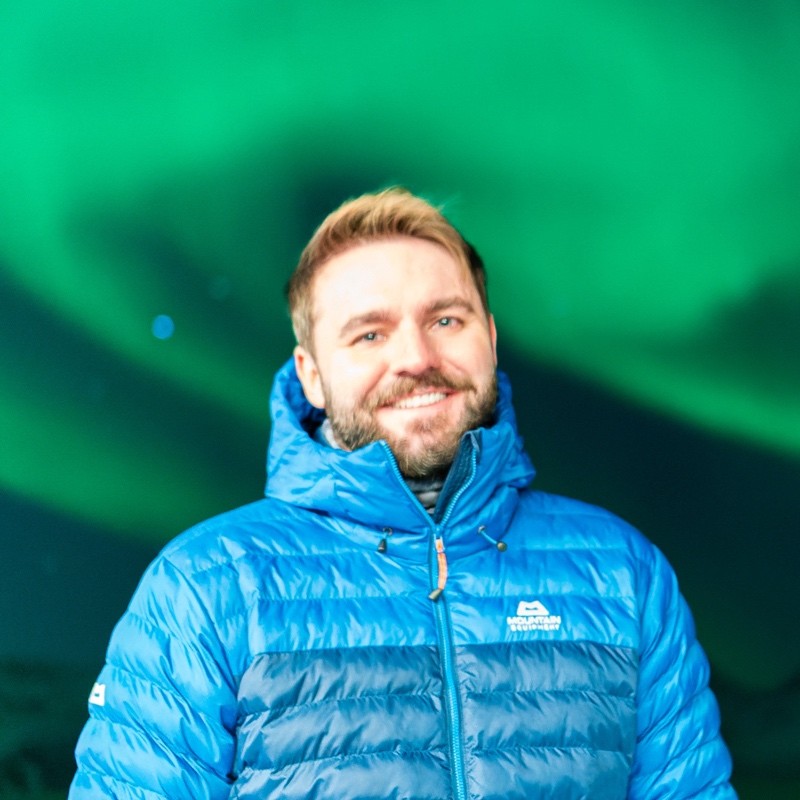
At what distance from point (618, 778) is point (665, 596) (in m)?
0.35

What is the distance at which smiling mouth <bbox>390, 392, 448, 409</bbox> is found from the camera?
1844 mm

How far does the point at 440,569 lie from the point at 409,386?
0.34m

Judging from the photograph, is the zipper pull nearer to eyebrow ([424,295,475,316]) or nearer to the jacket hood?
the jacket hood

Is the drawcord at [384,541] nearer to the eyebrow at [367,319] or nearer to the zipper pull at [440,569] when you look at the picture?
the zipper pull at [440,569]

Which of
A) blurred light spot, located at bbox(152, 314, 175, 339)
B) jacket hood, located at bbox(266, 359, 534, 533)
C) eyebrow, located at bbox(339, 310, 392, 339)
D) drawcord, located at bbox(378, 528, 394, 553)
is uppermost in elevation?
blurred light spot, located at bbox(152, 314, 175, 339)

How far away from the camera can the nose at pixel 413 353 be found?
1.82 meters

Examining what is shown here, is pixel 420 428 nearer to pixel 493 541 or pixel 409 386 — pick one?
pixel 409 386

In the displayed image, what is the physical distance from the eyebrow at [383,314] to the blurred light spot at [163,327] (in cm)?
64

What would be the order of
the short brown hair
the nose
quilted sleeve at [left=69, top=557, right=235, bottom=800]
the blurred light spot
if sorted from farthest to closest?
the blurred light spot
the short brown hair
the nose
quilted sleeve at [left=69, top=557, right=235, bottom=800]

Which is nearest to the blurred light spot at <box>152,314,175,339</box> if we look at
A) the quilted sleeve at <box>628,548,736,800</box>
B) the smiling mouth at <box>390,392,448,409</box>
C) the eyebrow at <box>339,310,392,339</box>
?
the eyebrow at <box>339,310,392,339</box>

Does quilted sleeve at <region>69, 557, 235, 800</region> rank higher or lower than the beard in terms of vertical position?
lower

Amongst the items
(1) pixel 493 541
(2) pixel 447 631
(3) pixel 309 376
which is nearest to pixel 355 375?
(3) pixel 309 376

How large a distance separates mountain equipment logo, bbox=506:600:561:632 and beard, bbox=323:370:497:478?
0.96 ft

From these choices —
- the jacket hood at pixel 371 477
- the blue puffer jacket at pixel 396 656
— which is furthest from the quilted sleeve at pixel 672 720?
the jacket hood at pixel 371 477
